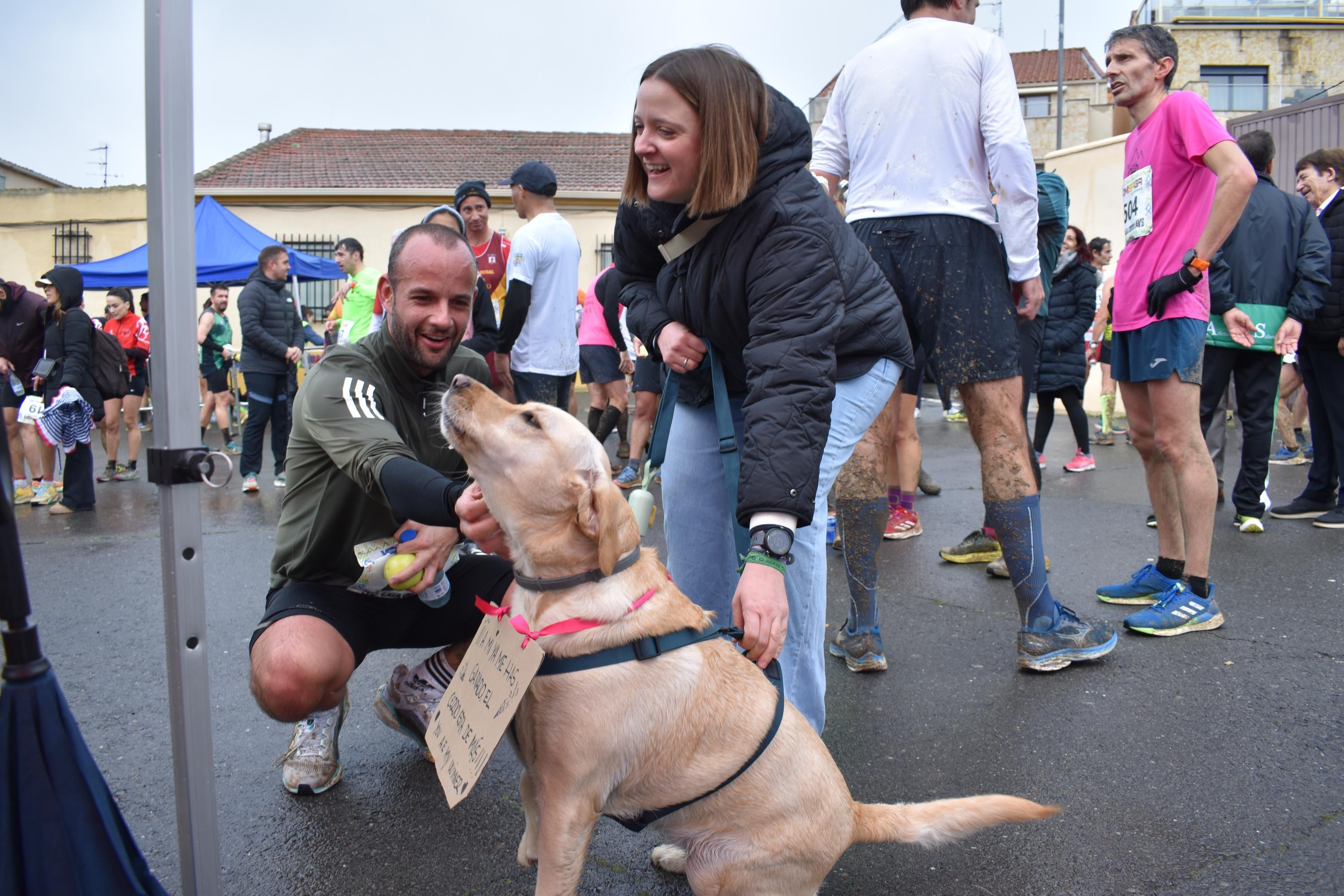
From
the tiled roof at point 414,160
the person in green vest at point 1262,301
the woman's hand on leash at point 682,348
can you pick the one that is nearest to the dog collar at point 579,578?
the woman's hand on leash at point 682,348

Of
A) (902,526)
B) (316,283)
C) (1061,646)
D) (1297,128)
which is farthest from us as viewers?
(316,283)

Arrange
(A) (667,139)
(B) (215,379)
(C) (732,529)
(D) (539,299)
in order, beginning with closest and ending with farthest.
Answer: (A) (667,139)
(C) (732,529)
(D) (539,299)
(B) (215,379)

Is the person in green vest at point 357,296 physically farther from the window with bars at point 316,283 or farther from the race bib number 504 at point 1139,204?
the window with bars at point 316,283

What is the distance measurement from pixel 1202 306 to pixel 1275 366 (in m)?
2.67

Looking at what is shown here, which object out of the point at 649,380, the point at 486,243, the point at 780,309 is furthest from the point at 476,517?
the point at 649,380

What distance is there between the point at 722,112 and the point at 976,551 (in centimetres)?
373

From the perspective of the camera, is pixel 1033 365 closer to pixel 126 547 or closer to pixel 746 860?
pixel 746 860

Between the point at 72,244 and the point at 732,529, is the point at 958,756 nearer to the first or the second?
the point at 732,529

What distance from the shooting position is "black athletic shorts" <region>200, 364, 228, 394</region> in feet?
37.9

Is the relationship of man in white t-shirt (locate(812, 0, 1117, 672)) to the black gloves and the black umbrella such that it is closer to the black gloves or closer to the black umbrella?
the black gloves

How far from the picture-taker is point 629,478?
7680mm

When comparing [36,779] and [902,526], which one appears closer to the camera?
[36,779]

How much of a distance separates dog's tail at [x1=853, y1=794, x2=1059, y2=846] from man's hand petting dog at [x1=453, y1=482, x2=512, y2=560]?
103 centimetres

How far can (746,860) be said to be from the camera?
1.89m
